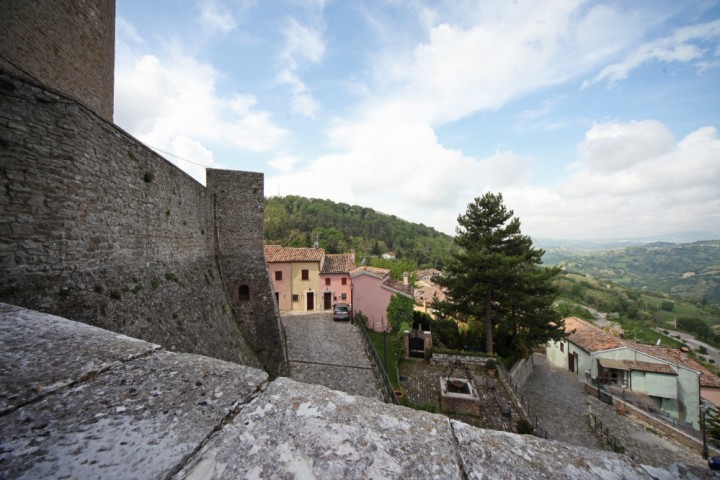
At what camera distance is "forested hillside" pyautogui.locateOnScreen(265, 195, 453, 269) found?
5228 centimetres

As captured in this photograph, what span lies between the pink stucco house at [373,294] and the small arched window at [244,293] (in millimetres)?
11242

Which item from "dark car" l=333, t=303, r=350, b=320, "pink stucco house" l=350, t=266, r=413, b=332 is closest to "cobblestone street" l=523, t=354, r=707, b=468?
"pink stucco house" l=350, t=266, r=413, b=332

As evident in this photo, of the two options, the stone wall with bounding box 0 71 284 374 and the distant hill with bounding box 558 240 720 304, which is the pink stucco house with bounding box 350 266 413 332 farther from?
the distant hill with bounding box 558 240 720 304

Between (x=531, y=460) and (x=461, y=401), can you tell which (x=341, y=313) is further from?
(x=531, y=460)

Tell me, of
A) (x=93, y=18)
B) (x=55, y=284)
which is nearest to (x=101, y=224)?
(x=55, y=284)

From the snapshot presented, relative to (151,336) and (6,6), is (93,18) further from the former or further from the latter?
(151,336)

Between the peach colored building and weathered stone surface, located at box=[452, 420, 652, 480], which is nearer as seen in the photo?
weathered stone surface, located at box=[452, 420, 652, 480]

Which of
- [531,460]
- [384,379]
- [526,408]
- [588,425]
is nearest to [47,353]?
[531,460]

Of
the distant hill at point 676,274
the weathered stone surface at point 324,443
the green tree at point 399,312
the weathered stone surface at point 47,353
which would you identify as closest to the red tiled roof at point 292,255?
the green tree at point 399,312

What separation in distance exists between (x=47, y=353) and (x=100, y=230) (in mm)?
3782

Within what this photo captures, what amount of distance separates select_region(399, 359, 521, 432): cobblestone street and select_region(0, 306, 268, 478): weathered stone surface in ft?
34.0

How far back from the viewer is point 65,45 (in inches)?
232

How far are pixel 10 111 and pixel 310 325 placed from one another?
1603cm

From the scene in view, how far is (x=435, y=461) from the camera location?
1178mm
